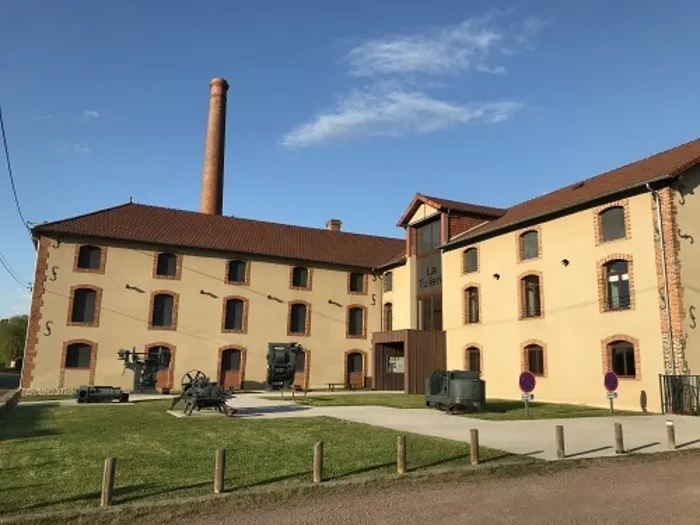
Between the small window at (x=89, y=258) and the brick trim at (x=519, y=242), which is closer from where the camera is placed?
the brick trim at (x=519, y=242)

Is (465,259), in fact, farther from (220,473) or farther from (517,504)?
(220,473)

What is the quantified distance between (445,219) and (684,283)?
12.2 meters

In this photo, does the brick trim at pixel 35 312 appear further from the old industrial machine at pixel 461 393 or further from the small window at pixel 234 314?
the old industrial machine at pixel 461 393

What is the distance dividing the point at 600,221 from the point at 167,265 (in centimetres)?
2094

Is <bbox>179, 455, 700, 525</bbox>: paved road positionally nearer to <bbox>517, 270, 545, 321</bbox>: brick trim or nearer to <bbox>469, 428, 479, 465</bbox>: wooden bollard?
<bbox>469, 428, 479, 465</bbox>: wooden bollard

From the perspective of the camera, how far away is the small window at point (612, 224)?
19.6 metres

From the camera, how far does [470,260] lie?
26.7m

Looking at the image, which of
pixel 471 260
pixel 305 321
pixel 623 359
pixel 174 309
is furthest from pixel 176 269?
pixel 623 359

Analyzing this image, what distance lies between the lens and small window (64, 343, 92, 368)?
26.4m

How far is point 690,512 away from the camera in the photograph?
671 centimetres

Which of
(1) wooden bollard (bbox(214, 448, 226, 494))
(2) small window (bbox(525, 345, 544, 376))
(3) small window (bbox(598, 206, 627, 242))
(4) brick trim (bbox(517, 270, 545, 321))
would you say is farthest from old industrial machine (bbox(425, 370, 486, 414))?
(1) wooden bollard (bbox(214, 448, 226, 494))

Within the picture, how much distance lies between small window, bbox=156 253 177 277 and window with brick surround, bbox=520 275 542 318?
17.7 m

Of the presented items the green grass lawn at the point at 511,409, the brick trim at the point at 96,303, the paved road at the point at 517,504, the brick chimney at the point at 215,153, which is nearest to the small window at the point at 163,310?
the brick trim at the point at 96,303

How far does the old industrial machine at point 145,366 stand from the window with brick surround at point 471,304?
14.4 meters
